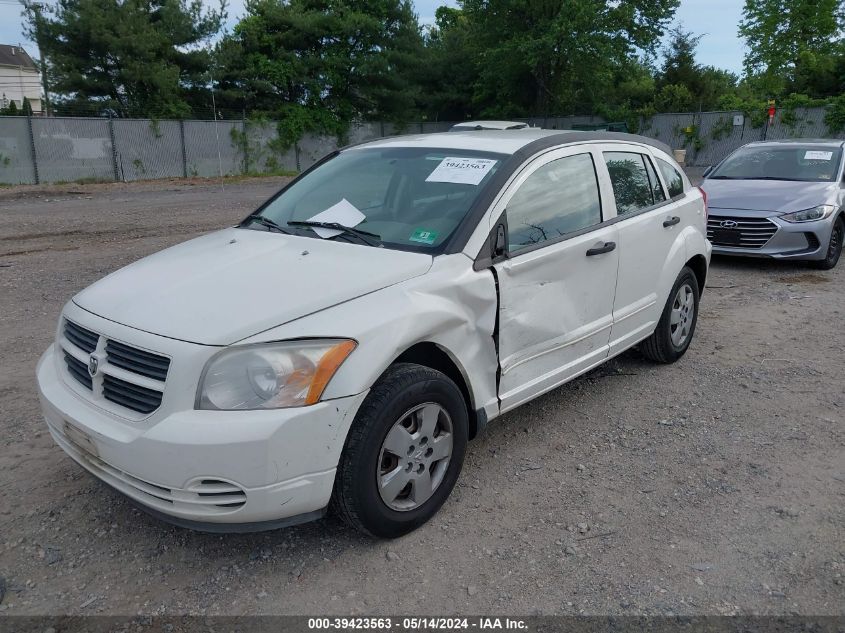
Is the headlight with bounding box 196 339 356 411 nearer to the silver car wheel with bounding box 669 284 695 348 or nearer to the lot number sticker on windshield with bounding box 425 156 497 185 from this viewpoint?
the lot number sticker on windshield with bounding box 425 156 497 185

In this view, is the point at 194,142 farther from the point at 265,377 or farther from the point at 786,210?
the point at 265,377

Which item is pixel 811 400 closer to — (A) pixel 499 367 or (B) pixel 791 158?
(A) pixel 499 367

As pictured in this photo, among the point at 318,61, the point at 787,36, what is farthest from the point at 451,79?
the point at 787,36

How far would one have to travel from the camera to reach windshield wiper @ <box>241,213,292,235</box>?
3.76m

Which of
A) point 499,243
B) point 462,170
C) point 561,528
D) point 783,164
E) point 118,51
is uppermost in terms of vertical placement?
point 118,51

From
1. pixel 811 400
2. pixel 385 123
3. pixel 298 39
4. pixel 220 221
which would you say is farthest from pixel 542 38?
pixel 811 400

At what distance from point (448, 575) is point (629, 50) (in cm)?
3850

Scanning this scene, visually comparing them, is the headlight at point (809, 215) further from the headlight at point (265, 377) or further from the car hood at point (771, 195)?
the headlight at point (265, 377)

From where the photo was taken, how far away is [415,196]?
3.66 metres

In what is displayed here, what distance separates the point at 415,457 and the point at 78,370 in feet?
4.92

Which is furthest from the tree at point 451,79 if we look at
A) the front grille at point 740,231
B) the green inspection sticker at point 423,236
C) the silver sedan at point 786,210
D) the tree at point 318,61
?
the green inspection sticker at point 423,236

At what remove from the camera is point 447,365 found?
10.4 feet

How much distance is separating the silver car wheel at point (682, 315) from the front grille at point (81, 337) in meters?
3.81

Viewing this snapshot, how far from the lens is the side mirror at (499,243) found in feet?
10.9
